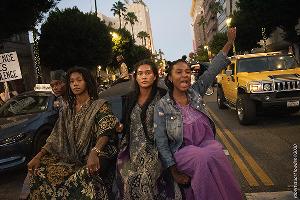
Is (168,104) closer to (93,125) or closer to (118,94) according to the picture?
(93,125)

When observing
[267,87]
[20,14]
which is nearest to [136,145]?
[267,87]

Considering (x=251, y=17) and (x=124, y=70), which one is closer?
(x=124, y=70)

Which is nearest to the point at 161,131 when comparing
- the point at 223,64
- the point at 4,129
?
the point at 223,64

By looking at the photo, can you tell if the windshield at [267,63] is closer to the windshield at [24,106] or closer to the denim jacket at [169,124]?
the windshield at [24,106]

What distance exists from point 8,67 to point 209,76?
10625mm

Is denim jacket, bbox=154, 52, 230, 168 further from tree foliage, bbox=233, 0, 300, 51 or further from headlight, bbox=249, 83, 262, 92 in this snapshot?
tree foliage, bbox=233, 0, 300, 51

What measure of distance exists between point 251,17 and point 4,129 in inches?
1360

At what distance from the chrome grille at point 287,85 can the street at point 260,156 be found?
890 mm

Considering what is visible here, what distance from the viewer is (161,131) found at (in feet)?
11.6

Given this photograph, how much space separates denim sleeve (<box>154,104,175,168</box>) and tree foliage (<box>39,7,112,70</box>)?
35729 millimetres

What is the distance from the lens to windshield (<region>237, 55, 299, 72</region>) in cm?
1175

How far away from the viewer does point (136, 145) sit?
12.2 ft

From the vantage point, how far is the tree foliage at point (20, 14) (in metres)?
18.3

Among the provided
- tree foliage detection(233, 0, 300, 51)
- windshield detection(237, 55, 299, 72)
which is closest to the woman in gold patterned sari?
windshield detection(237, 55, 299, 72)
